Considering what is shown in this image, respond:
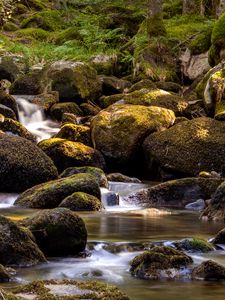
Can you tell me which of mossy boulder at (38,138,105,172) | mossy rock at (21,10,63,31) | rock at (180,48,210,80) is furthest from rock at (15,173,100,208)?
mossy rock at (21,10,63,31)

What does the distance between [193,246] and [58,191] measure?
385cm

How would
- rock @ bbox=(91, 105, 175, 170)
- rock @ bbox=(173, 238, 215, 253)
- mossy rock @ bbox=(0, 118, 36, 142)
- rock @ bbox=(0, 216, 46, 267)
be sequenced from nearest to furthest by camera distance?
rock @ bbox=(0, 216, 46, 267)
rock @ bbox=(173, 238, 215, 253)
rock @ bbox=(91, 105, 175, 170)
mossy rock @ bbox=(0, 118, 36, 142)

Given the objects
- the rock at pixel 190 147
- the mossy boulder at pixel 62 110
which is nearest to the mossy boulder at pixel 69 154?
the rock at pixel 190 147

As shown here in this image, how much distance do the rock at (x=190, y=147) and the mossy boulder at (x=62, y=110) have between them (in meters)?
4.42

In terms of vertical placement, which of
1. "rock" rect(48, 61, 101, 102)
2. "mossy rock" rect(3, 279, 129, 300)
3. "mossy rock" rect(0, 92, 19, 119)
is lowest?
"mossy rock" rect(3, 279, 129, 300)

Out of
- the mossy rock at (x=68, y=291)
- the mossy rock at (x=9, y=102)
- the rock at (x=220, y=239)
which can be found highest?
the mossy rock at (x=9, y=102)

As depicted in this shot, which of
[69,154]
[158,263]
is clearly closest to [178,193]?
[69,154]

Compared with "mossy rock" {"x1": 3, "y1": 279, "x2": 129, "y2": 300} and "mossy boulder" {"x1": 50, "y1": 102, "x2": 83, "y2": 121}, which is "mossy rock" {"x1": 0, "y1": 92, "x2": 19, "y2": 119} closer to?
"mossy boulder" {"x1": 50, "y1": 102, "x2": 83, "y2": 121}

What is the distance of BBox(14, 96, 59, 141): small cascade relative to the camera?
57.7ft

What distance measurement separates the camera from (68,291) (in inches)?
195

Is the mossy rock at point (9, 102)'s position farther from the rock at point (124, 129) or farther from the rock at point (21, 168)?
the rock at point (21, 168)

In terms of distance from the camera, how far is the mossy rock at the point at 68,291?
4734 millimetres

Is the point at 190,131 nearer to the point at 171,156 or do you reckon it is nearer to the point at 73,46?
the point at 171,156

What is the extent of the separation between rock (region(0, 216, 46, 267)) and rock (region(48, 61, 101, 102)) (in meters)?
13.1
